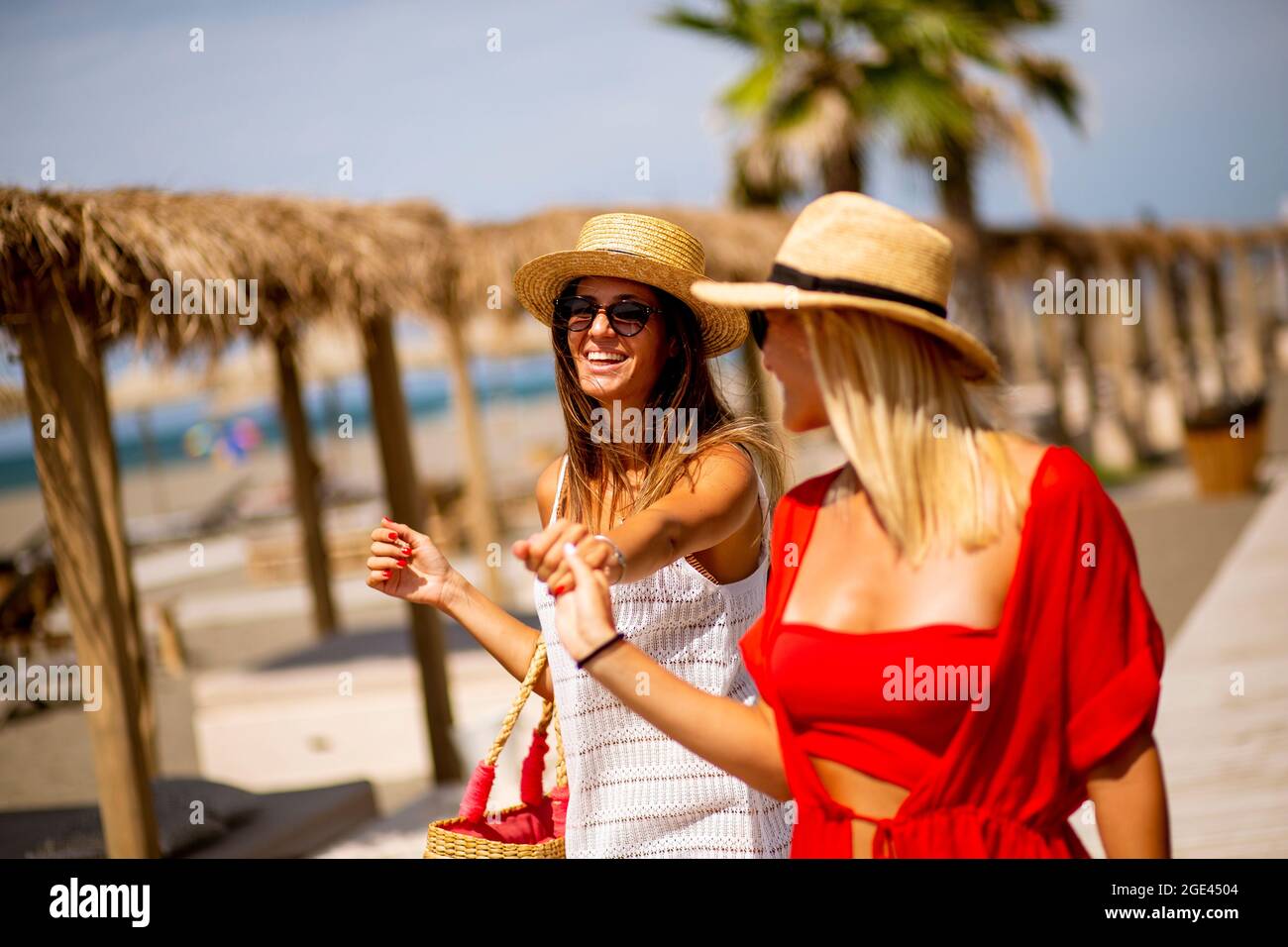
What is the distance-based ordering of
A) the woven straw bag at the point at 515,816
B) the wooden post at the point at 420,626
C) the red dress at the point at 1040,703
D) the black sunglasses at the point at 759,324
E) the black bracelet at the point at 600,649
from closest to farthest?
the red dress at the point at 1040,703 < the black bracelet at the point at 600,649 < the black sunglasses at the point at 759,324 < the woven straw bag at the point at 515,816 < the wooden post at the point at 420,626

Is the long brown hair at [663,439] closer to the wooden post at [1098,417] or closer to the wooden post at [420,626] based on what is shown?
the wooden post at [420,626]

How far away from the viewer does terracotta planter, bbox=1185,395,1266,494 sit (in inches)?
503

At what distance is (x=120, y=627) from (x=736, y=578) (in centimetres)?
295

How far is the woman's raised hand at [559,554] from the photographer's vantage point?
1.66 meters

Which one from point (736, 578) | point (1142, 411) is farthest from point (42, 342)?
point (1142, 411)

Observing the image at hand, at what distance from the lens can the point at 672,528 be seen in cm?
195

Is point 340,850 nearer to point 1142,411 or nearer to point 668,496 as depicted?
point 668,496

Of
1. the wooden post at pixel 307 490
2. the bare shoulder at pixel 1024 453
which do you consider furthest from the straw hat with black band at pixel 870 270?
the wooden post at pixel 307 490

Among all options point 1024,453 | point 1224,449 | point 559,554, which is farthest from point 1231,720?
point 1224,449

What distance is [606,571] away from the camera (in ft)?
5.63

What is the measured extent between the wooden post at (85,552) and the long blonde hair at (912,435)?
3.41 meters

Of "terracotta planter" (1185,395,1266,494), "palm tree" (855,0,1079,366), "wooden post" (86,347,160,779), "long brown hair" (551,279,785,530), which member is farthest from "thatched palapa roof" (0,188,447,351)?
"terracotta planter" (1185,395,1266,494)

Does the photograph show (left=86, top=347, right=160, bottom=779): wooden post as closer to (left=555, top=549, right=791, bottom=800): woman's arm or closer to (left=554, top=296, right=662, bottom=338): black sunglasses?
(left=554, top=296, right=662, bottom=338): black sunglasses

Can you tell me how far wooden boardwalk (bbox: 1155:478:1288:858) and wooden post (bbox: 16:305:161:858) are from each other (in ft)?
11.8
